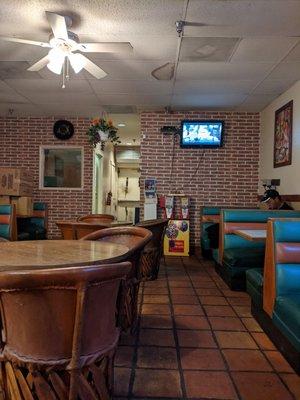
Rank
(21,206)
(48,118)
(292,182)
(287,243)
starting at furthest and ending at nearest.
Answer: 1. (48,118)
2. (21,206)
3. (292,182)
4. (287,243)

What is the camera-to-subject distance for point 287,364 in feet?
7.56

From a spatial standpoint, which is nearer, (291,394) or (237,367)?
(291,394)

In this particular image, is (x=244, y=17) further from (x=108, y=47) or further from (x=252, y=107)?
(x=252, y=107)

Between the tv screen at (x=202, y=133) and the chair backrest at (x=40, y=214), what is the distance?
329 centimetres

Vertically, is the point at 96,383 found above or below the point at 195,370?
above

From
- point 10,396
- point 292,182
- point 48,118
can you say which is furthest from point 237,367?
point 48,118

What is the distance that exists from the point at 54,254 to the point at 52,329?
2.20 feet

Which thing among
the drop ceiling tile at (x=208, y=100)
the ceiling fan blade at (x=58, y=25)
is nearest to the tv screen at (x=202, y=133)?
the drop ceiling tile at (x=208, y=100)

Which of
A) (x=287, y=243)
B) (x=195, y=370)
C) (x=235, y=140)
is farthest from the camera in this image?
(x=235, y=140)

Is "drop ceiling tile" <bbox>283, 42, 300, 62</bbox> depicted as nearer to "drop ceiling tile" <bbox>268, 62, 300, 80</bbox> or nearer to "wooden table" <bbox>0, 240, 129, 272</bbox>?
"drop ceiling tile" <bbox>268, 62, 300, 80</bbox>

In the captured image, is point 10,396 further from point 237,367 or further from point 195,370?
point 237,367

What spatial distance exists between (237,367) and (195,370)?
29 centimetres

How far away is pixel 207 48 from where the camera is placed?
3.98m

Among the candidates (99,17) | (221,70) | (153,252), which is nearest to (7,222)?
(153,252)
